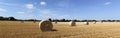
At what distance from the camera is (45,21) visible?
2044 cm

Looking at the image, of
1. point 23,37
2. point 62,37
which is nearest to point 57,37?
point 62,37

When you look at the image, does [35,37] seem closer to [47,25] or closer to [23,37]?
[23,37]

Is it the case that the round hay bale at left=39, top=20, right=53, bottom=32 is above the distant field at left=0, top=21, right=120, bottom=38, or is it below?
above

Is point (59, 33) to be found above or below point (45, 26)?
below

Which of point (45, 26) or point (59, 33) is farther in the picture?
point (45, 26)

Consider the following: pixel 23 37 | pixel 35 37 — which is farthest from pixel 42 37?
pixel 23 37

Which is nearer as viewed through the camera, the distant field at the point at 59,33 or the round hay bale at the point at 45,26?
the distant field at the point at 59,33

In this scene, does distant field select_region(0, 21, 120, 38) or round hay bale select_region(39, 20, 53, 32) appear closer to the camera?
distant field select_region(0, 21, 120, 38)

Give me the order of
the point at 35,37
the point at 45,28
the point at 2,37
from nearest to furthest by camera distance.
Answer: the point at 2,37 → the point at 35,37 → the point at 45,28

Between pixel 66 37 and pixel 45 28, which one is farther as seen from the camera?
pixel 45 28

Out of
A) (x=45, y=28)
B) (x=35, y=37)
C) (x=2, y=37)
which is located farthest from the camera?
(x=45, y=28)

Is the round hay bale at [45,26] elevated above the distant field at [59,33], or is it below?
above

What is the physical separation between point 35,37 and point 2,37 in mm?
1937

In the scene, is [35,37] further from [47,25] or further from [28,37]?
[47,25]
